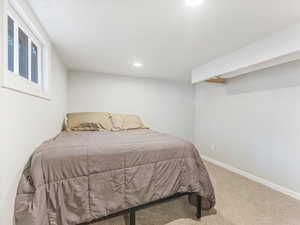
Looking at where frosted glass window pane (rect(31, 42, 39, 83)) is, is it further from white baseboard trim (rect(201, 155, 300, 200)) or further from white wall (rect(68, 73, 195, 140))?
white baseboard trim (rect(201, 155, 300, 200))

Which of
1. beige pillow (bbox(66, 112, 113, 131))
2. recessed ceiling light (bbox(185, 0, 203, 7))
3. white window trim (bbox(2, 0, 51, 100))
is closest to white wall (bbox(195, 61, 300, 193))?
recessed ceiling light (bbox(185, 0, 203, 7))

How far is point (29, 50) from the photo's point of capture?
1471 mm

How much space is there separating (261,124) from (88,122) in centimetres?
295

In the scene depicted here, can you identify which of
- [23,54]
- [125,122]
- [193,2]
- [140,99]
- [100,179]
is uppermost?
[193,2]

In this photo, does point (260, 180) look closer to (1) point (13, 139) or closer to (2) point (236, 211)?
(2) point (236, 211)

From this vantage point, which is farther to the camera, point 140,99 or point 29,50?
point 140,99

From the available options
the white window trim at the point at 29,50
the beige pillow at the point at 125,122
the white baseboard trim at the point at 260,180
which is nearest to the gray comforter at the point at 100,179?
the white window trim at the point at 29,50

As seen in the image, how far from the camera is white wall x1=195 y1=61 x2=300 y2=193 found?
2.14 m

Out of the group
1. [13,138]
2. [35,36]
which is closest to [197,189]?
[13,138]

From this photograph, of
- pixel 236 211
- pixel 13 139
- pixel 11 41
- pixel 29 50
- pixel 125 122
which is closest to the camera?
pixel 13 139

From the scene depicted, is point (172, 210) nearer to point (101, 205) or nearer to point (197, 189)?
point (197, 189)

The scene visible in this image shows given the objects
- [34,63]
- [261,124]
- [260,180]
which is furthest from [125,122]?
[260,180]

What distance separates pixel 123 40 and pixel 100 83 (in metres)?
1.79

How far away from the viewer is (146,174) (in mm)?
1494
